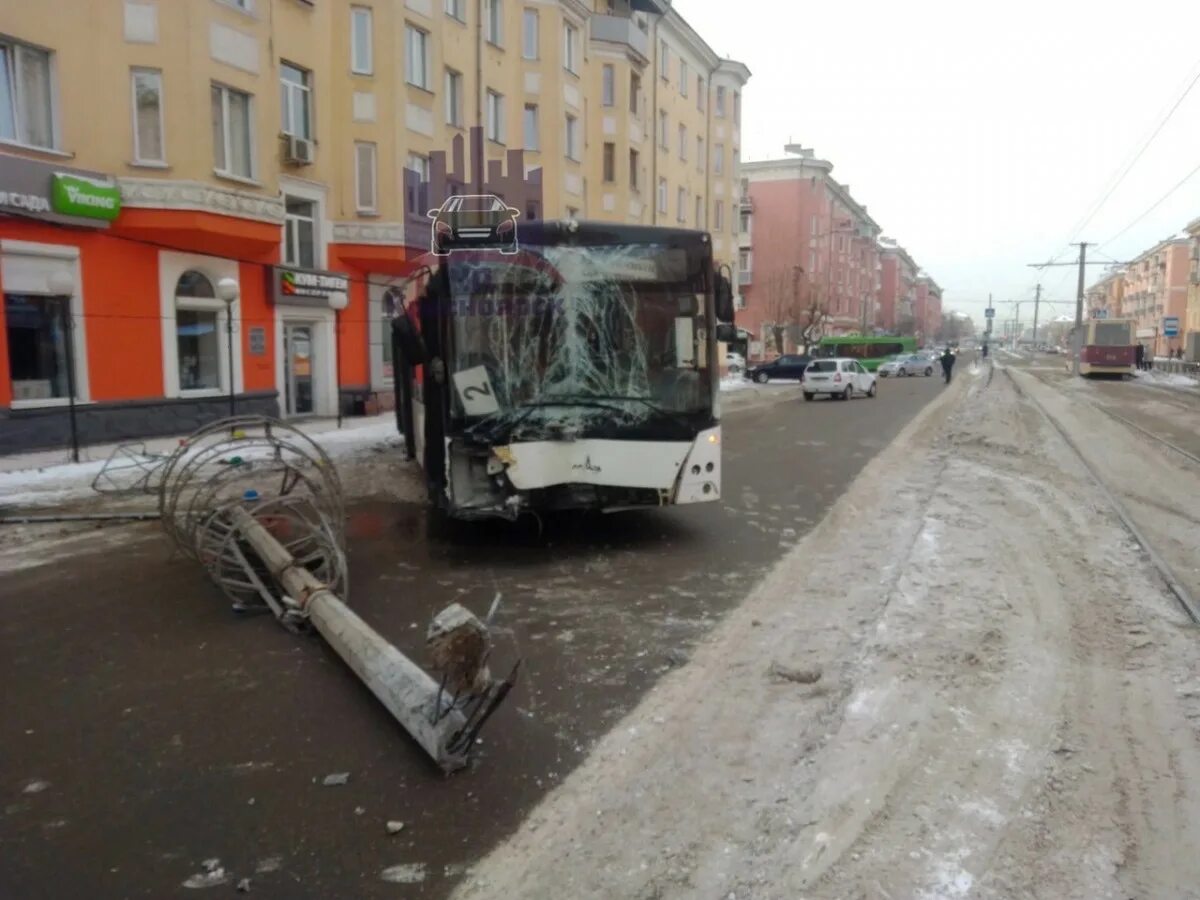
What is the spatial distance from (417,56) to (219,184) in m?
9.01

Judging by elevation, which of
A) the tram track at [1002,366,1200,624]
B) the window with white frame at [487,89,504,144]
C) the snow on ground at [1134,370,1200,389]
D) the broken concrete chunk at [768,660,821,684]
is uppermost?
the window with white frame at [487,89,504,144]

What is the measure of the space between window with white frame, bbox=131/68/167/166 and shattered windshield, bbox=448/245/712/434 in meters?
11.9

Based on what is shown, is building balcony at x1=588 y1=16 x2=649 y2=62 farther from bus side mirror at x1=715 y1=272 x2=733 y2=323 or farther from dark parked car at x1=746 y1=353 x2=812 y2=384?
bus side mirror at x1=715 y1=272 x2=733 y2=323

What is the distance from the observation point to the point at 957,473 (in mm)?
12930

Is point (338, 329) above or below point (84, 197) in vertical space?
below

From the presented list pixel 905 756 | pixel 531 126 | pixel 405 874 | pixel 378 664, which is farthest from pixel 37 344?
pixel 531 126

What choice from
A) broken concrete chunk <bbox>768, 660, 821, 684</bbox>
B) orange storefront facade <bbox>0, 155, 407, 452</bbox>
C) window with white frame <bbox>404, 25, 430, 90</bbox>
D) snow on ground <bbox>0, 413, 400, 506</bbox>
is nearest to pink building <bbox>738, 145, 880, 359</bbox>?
→ window with white frame <bbox>404, 25, 430, 90</bbox>

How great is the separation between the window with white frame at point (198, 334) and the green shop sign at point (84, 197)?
2.17 metres

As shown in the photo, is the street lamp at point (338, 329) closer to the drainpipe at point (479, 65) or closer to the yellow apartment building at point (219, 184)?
the yellow apartment building at point (219, 184)

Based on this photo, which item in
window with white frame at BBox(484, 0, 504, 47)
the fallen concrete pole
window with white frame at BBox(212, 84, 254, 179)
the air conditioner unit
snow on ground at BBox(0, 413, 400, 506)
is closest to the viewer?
the fallen concrete pole

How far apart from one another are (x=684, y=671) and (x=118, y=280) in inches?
600

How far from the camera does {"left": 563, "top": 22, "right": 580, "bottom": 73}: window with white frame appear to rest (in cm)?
3259

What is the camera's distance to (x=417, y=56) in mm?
24359

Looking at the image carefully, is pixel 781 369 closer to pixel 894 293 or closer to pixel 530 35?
pixel 530 35
